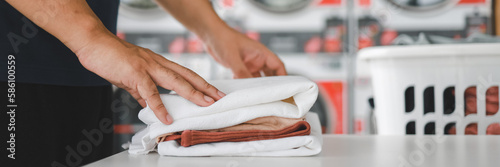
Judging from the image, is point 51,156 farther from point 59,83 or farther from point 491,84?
point 491,84

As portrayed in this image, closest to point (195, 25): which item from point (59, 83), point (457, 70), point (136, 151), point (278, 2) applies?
point (59, 83)

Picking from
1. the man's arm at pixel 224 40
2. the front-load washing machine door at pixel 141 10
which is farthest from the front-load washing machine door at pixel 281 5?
the man's arm at pixel 224 40

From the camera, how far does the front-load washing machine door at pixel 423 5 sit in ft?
9.45

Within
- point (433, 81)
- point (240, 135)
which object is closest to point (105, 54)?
point (240, 135)

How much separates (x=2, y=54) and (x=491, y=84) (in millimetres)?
1061

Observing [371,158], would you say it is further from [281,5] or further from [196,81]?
[281,5]

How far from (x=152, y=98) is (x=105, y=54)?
0.28ft

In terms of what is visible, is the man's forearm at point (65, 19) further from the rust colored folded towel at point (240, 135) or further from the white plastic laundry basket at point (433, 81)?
the white plastic laundry basket at point (433, 81)

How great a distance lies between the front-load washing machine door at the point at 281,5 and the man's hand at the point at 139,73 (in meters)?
2.49

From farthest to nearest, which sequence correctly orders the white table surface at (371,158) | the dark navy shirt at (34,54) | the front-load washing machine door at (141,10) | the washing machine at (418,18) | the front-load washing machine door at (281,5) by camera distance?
1. the front-load washing machine door at (141,10)
2. the front-load washing machine door at (281,5)
3. the washing machine at (418,18)
4. the dark navy shirt at (34,54)
5. the white table surface at (371,158)

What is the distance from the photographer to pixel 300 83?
595 millimetres

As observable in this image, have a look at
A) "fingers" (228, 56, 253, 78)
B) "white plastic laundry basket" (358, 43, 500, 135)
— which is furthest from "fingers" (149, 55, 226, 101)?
"white plastic laundry basket" (358, 43, 500, 135)

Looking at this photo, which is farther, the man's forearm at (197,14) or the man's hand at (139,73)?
the man's forearm at (197,14)

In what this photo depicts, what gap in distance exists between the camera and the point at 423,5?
2922 mm
